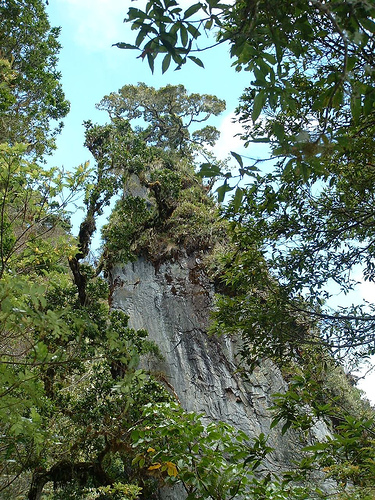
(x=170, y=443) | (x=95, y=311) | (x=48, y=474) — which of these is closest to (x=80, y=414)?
(x=48, y=474)

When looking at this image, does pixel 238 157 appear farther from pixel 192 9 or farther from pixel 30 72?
pixel 30 72

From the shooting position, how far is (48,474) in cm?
576

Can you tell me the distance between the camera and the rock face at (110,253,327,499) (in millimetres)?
7383

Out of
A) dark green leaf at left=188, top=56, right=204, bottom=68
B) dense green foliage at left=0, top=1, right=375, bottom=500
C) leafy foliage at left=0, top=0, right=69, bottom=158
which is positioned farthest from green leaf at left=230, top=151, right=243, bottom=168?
leafy foliage at left=0, top=0, right=69, bottom=158

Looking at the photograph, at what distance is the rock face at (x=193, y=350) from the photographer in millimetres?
7383

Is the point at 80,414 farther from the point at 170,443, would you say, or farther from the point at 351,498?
the point at 351,498

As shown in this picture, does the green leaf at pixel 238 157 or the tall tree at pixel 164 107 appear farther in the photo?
the tall tree at pixel 164 107

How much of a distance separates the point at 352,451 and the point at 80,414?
3.96 m

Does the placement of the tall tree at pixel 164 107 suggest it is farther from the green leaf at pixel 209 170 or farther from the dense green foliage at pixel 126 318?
the green leaf at pixel 209 170

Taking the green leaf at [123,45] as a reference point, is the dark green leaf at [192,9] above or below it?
above

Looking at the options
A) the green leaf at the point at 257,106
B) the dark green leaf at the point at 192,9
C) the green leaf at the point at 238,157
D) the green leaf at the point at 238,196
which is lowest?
the green leaf at the point at 238,157

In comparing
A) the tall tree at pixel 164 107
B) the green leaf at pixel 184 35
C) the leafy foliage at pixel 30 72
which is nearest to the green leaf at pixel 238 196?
the green leaf at pixel 184 35

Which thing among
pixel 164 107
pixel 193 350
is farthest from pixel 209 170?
pixel 164 107

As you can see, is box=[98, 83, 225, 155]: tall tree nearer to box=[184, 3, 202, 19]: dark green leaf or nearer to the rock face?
the rock face
